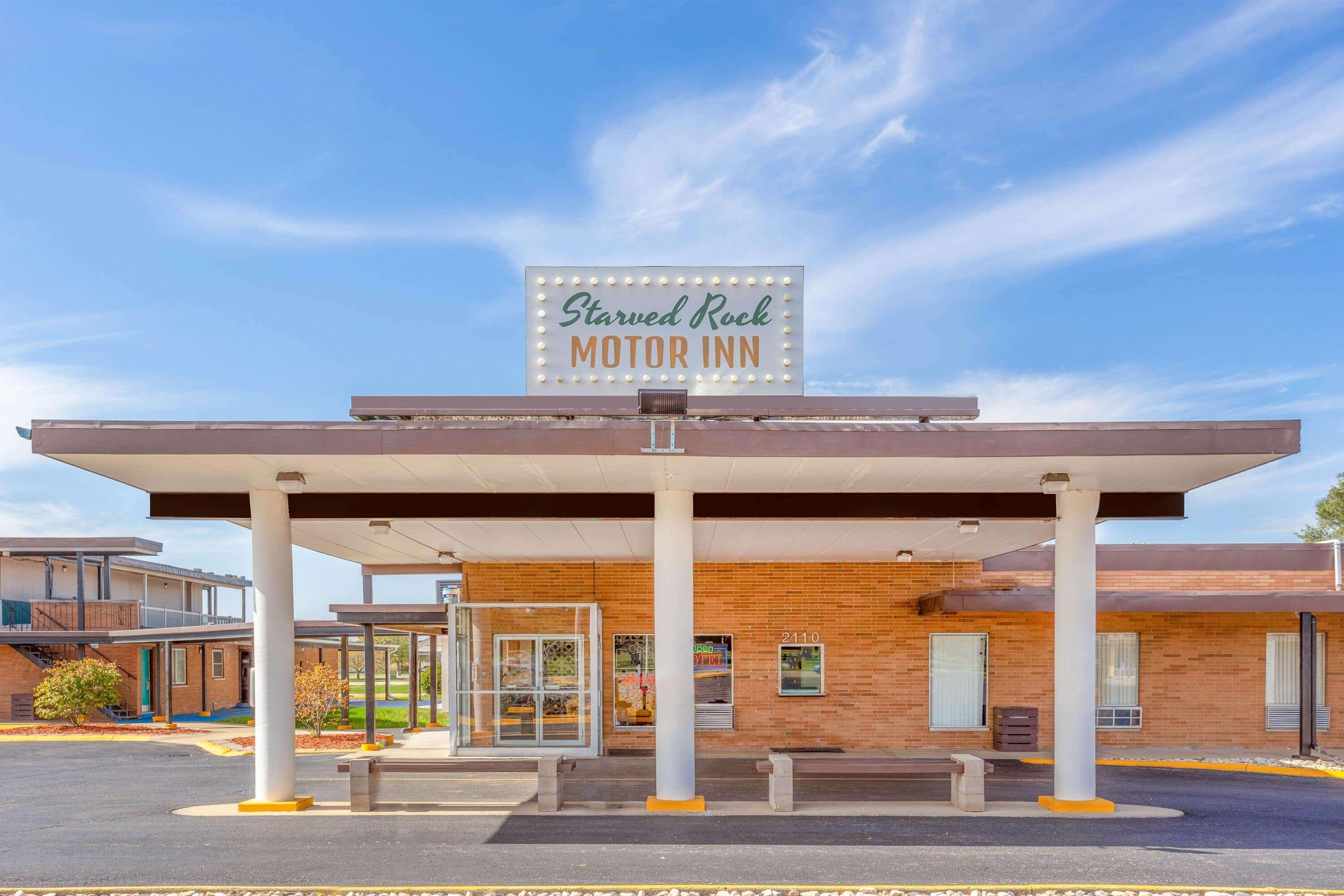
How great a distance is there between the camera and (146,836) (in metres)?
11.4

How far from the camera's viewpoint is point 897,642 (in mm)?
21031

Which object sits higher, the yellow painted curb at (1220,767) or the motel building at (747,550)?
the motel building at (747,550)

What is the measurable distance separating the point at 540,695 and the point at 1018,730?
957cm

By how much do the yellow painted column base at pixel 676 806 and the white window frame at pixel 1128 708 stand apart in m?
11.6

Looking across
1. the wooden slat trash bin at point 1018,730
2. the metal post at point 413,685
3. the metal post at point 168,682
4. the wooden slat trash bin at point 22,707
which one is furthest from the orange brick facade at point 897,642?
the wooden slat trash bin at point 22,707

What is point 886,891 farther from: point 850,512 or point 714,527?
point 714,527

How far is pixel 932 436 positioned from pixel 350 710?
1217 inches

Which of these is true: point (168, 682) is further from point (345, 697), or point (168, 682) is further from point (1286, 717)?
point (1286, 717)

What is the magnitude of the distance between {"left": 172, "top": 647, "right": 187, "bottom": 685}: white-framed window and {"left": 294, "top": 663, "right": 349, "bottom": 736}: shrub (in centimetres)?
1182

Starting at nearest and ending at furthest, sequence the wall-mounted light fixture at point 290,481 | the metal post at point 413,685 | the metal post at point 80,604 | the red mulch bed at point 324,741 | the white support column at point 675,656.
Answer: the wall-mounted light fixture at point 290,481, the white support column at point 675,656, the red mulch bed at point 324,741, the metal post at point 413,685, the metal post at point 80,604

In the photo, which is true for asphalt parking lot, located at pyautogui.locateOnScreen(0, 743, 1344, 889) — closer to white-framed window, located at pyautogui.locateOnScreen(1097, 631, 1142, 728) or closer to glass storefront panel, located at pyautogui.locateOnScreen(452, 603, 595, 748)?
Answer: glass storefront panel, located at pyautogui.locateOnScreen(452, 603, 595, 748)

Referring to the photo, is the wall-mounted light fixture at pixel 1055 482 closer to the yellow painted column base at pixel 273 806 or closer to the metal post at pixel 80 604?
the yellow painted column base at pixel 273 806

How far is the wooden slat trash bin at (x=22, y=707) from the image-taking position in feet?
102

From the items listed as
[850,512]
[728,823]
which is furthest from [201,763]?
[850,512]
